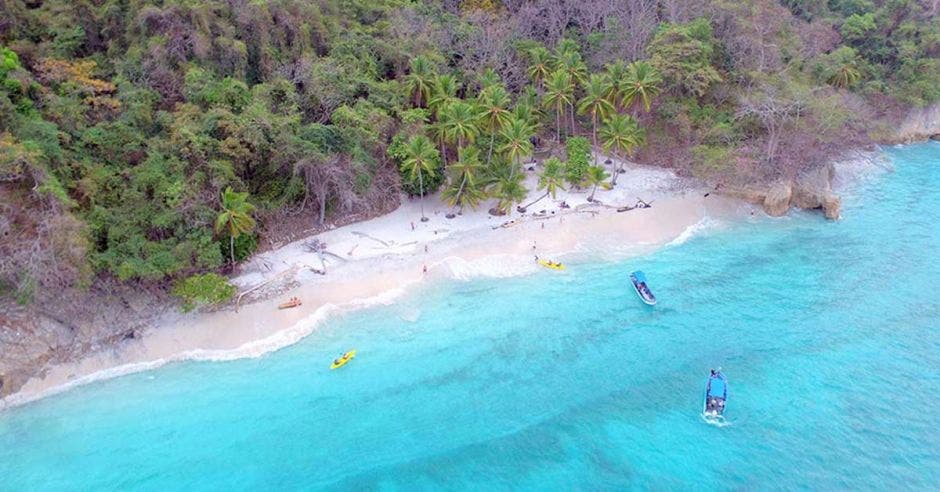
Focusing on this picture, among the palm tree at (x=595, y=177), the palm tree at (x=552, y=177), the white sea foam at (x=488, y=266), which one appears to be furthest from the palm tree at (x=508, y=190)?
the palm tree at (x=595, y=177)

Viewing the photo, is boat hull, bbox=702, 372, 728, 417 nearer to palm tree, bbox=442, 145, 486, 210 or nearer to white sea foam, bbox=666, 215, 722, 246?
white sea foam, bbox=666, 215, 722, 246

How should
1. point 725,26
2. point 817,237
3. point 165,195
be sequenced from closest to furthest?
point 165,195 → point 817,237 → point 725,26

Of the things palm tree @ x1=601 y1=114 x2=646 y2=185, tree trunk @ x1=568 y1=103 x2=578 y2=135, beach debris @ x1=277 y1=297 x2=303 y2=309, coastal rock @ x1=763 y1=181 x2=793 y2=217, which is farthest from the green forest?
beach debris @ x1=277 y1=297 x2=303 y2=309

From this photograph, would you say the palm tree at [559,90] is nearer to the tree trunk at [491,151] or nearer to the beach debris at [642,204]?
the tree trunk at [491,151]

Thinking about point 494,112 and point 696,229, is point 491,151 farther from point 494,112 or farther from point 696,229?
point 696,229

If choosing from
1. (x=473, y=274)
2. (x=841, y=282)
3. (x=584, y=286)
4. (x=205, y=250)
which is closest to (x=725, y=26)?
(x=841, y=282)

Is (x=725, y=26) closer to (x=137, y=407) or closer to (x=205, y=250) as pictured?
(x=205, y=250)
